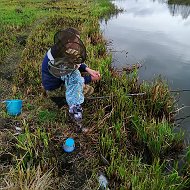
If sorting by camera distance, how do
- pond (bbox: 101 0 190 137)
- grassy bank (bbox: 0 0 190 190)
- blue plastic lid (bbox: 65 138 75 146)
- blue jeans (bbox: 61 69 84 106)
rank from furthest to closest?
pond (bbox: 101 0 190 137) → blue jeans (bbox: 61 69 84 106) → blue plastic lid (bbox: 65 138 75 146) → grassy bank (bbox: 0 0 190 190)

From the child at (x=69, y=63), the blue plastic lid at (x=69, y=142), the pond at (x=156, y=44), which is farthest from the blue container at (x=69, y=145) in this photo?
the pond at (x=156, y=44)

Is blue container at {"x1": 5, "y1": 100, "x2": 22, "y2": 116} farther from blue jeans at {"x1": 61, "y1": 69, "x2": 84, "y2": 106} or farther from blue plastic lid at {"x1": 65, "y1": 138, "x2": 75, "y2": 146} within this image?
blue plastic lid at {"x1": 65, "y1": 138, "x2": 75, "y2": 146}

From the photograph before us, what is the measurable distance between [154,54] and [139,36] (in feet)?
7.00

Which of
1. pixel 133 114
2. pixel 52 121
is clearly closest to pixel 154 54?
pixel 133 114

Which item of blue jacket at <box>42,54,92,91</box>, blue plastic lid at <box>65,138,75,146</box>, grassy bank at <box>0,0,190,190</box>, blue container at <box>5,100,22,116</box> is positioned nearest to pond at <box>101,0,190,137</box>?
grassy bank at <box>0,0,190,190</box>

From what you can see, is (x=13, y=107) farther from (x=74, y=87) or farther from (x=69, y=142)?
(x=69, y=142)

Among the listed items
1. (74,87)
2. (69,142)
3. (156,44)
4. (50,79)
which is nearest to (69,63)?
(74,87)

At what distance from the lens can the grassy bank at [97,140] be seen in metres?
3.21

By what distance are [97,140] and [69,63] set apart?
3.34 feet

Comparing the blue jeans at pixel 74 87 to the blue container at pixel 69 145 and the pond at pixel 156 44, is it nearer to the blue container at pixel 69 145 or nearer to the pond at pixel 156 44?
the blue container at pixel 69 145

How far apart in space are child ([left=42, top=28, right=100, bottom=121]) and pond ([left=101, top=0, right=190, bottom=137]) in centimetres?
184

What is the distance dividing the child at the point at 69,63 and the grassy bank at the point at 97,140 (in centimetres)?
41

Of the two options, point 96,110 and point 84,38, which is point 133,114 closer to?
point 96,110

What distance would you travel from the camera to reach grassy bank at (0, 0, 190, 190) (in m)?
3.21
